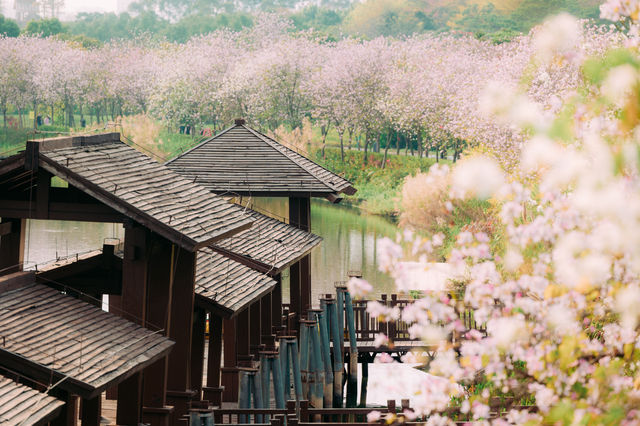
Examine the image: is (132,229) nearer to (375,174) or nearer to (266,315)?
(266,315)

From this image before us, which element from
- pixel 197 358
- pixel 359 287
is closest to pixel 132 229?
pixel 197 358

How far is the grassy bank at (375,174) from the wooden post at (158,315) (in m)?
32.5

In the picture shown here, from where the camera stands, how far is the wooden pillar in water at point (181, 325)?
10.9 metres

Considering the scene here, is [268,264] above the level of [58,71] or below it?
below

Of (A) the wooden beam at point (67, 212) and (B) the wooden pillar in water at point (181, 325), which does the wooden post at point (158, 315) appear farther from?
(A) the wooden beam at point (67, 212)

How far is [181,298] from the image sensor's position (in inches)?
428

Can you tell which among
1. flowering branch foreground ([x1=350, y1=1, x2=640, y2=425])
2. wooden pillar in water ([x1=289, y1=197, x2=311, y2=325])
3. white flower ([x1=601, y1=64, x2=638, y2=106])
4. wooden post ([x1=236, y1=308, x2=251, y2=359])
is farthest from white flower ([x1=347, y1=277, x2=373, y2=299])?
wooden pillar in water ([x1=289, y1=197, x2=311, y2=325])

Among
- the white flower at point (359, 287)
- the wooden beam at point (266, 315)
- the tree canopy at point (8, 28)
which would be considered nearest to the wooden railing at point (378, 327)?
the wooden beam at point (266, 315)

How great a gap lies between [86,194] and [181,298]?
1682mm

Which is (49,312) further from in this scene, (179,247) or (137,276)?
(179,247)

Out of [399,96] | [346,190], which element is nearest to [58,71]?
[399,96]

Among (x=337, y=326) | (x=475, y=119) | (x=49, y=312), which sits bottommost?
(x=337, y=326)

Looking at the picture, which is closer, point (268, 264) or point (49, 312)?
point (49, 312)

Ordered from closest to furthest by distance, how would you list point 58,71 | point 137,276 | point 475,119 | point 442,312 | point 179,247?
point 442,312 < point 137,276 < point 179,247 < point 475,119 < point 58,71
